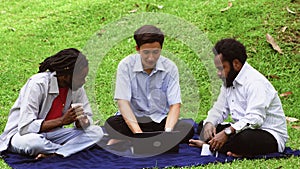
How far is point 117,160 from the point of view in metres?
4.98

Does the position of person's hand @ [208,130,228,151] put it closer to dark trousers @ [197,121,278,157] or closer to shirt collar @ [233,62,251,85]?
dark trousers @ [197,121,278,157]

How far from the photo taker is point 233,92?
5.30 m

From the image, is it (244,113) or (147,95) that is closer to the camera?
(244,113)

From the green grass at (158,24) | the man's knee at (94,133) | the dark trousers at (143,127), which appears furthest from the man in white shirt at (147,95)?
the green grass at (158,24)

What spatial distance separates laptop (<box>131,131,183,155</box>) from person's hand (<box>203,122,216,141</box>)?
0.31 meters

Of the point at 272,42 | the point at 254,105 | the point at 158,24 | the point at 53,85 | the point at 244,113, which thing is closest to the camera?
the point at 254,105

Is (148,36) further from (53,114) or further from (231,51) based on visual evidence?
(53,114)

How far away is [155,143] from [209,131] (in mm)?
529

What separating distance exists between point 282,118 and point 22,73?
14.3ft

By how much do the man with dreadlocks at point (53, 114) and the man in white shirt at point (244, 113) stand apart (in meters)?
1.11

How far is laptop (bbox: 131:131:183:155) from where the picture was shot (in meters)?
5.10

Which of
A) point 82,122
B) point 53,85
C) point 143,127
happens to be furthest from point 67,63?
point 143,127

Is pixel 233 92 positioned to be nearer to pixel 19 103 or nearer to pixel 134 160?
pixel 134 160

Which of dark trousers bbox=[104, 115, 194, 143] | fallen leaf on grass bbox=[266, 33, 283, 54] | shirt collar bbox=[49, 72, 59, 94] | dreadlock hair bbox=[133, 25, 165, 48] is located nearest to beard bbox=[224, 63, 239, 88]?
dark trousers bbox=[104, 115, 194, 143]
